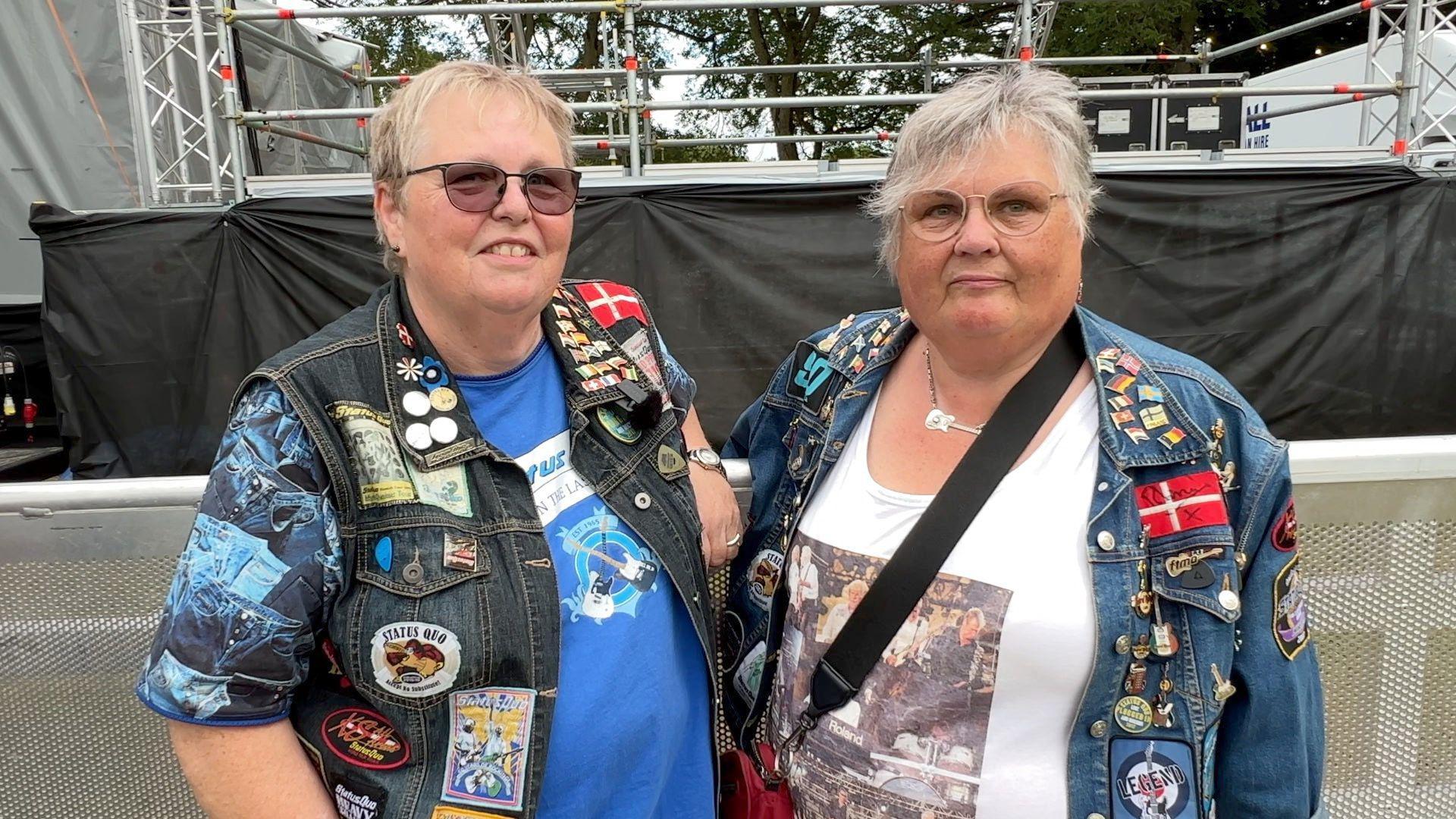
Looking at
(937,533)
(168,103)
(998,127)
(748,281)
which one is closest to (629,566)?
(937,533)

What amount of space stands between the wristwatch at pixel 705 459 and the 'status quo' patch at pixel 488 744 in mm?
593

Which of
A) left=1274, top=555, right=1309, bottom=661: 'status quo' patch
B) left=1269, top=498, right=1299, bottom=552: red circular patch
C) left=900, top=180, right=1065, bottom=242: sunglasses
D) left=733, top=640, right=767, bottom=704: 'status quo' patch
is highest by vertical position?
left=900, top=180, right=1065, bottom=242: sunglasses

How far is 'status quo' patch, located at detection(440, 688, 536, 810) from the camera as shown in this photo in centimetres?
129

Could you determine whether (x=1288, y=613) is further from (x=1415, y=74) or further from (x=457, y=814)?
(x=1415, y=74)

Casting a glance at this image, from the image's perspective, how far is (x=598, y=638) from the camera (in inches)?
55.1

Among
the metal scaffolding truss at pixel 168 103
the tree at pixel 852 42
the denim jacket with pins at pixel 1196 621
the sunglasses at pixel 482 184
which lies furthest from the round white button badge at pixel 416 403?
the tree at pixel 852 42

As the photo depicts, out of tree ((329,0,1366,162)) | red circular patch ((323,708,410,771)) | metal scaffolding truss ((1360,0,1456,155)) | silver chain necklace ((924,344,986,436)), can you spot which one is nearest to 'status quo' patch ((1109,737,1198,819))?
silver chain necklace ((924,344,986,436))

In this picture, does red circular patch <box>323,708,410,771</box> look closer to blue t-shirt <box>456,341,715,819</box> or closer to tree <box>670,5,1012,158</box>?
blue t-shirt <box>456,341,715,819</box>

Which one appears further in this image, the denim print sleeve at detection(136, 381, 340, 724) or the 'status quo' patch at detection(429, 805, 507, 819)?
the 'status quo' patch at detection(429, 805, 507, 819)

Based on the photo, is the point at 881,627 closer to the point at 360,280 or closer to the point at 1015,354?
the point at 1015,354

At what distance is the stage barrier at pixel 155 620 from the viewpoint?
1599 millimetres

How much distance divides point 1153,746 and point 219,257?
252 inches

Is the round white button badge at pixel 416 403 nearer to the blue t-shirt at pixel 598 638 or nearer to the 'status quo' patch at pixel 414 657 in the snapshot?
the blue t-shirt at pixel 598 638

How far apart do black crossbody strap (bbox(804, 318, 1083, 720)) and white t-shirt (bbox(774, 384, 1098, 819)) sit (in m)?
0.02
